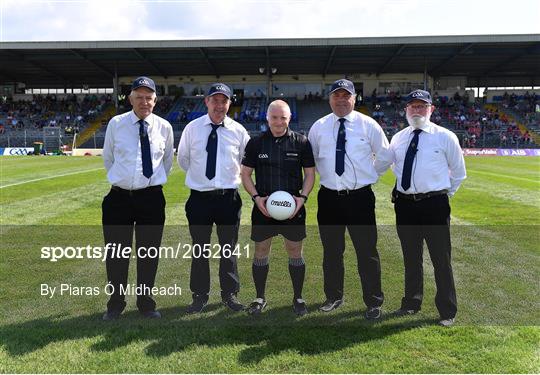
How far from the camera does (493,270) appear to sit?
20.3 ft

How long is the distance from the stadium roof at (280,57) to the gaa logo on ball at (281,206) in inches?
1346

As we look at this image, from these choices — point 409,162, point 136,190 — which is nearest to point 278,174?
point 409,162

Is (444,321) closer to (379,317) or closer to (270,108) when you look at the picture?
(379,317)

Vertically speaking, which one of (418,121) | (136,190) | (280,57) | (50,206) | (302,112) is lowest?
(50,206)

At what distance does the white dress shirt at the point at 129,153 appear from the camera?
15.2 ft

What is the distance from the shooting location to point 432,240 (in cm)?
467

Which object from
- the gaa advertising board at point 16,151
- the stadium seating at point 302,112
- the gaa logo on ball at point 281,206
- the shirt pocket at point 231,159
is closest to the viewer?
the gaa logo on ball at point 281,206

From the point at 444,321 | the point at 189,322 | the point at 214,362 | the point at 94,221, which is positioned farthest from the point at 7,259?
the point at 444,321

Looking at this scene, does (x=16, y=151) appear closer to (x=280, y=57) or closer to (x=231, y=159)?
(x=280, y=57)

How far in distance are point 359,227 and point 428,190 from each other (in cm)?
77

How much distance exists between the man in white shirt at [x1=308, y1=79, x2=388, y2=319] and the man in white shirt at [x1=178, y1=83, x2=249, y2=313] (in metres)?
0.92

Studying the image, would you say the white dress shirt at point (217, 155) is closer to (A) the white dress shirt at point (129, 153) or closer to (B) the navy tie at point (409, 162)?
(A) the white dress shirt at point (129, 153)

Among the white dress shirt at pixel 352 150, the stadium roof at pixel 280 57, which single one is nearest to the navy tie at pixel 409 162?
the white dress shirt at pixel 352 150

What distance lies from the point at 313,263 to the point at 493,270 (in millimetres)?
2372
